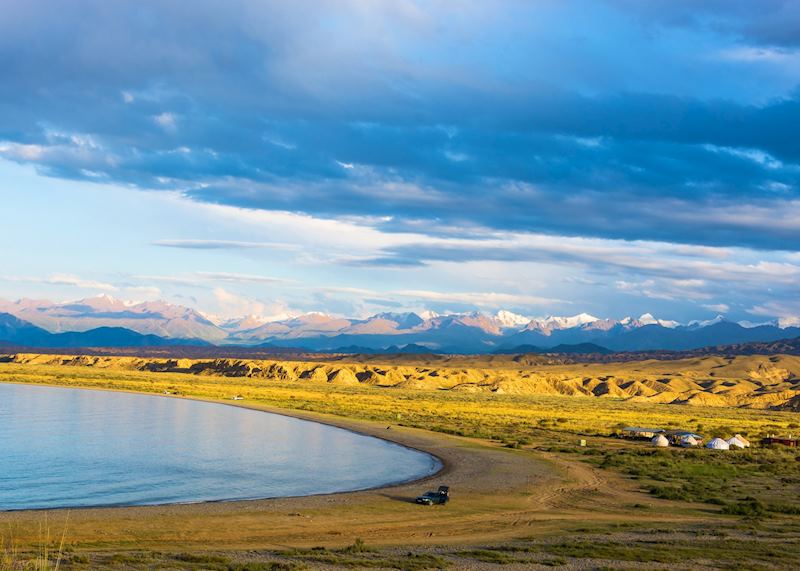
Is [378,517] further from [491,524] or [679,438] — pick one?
[679,438]

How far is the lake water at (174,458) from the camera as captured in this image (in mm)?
37281

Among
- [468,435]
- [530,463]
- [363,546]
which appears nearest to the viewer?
[363,546]

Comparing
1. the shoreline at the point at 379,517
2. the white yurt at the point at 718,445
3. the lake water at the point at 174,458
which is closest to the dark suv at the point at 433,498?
the shoreline at the point at 379,517

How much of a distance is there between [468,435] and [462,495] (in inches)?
1189

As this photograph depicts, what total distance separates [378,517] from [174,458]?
20109 mm

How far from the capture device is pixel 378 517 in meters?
32.4

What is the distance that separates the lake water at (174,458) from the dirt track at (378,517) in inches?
130

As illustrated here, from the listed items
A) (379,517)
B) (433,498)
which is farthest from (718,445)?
(379,517)

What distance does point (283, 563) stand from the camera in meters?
23.4

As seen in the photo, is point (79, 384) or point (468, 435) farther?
point (79, 384)

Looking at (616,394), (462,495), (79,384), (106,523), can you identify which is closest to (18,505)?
(106,523)

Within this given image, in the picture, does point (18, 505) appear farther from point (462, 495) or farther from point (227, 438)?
point (227, 438)

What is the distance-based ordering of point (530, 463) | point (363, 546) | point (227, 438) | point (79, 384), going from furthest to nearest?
point (79, 384) → point (227, 438) → point (530, 463) → point (363, 546)

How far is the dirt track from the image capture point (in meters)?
27.9
